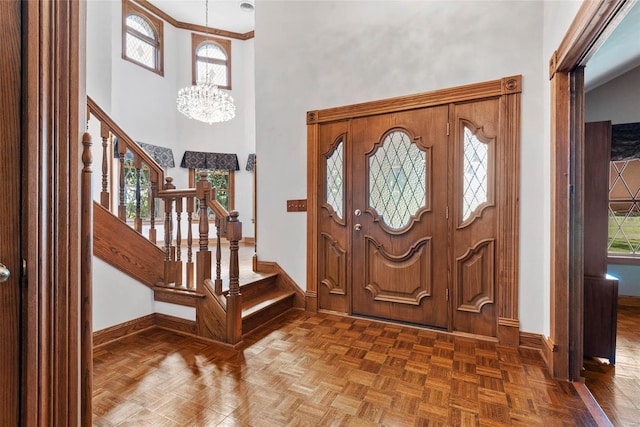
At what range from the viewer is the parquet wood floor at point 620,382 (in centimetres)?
164

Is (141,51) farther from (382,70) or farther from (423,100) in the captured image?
(423,100)

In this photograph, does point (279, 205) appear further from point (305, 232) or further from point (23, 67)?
point (23, 67)

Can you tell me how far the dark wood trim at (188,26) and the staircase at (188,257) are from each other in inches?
164

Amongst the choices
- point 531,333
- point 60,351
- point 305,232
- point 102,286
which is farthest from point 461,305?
point 102,286

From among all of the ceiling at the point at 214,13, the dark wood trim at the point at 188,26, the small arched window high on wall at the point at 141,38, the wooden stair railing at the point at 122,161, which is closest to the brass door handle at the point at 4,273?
the wooden stair railing at the point at 122,161

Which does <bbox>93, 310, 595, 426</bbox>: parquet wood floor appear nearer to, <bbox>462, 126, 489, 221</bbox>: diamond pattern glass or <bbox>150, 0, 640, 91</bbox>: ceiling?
<bbox>462, 126, 489, 221</bbox>: diamond pattern glass

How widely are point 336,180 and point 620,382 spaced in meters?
2.51

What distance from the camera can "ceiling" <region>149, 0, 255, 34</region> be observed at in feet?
17.9

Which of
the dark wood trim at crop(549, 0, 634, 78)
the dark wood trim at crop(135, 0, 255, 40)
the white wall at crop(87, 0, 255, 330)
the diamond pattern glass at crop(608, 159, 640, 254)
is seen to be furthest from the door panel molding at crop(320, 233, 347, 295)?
the dark wood trim at crop(135, 0, 255, 40)

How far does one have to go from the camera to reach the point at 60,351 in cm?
91

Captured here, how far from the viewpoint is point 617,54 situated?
280cm

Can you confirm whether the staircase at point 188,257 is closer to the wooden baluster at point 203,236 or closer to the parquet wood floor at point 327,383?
the wooden baluster at point 203,236

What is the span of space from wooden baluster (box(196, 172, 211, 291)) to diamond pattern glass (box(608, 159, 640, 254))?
14.2 feet

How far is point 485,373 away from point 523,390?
22 centimetres
